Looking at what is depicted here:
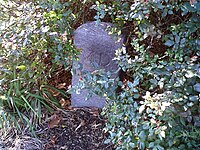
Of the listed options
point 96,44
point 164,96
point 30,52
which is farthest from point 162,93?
point 30,52

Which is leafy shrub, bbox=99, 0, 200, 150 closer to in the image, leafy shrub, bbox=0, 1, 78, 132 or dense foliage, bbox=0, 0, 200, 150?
dense foliage, bbox=0, 0, 200, 150

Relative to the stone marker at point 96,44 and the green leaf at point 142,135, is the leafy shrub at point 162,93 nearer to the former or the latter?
the green leaf at point 142,135

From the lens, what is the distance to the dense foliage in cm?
163

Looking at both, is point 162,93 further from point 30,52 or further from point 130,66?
point 30,52

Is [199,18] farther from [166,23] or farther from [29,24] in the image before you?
[29,24]

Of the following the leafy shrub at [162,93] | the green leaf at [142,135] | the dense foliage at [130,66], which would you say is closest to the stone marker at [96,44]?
the dense foliage at [130,66]

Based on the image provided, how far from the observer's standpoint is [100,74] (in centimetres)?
185

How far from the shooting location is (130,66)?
182cm

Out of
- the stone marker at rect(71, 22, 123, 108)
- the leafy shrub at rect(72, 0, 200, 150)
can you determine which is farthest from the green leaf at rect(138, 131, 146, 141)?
the stone marker at rect(71, 22, 123, 108)

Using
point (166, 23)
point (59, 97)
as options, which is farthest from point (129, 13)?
point (59, 97)

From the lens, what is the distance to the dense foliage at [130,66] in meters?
1.63

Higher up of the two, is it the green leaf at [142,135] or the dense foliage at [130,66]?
the dense foliage at [130,66]

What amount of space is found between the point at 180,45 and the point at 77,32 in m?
0.74

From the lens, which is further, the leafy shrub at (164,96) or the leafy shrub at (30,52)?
the leafy shrub at (30,52)
